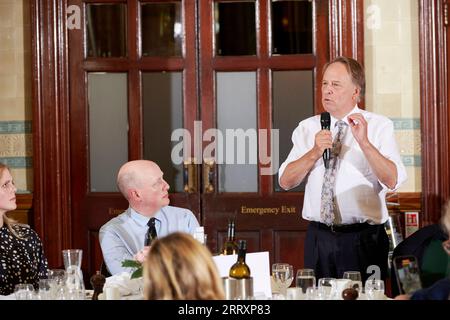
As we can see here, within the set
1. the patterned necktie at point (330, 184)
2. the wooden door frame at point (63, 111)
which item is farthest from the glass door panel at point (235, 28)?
the patterned necktie at point (330, 184)

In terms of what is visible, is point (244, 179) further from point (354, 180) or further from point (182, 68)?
point (354, 180)

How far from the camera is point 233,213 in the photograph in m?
5.48

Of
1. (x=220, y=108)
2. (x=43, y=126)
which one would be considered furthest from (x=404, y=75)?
(x=43, y=126)

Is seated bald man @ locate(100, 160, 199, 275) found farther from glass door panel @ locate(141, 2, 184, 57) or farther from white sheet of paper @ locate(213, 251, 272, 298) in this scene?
glass door panel @ locate(141, 2, 184, 57)

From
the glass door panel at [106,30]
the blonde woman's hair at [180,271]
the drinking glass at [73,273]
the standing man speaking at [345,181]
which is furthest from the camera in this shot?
the glass door panel at [106,30]

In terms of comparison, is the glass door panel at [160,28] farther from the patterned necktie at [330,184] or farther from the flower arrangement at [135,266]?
the flower arrangement at [135,266]

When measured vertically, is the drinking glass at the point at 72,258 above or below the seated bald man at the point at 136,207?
below

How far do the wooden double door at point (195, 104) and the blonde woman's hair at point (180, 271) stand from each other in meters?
3.32

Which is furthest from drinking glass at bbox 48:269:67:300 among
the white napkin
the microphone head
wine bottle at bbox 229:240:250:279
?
the microphone head

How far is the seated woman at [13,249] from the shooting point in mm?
3723

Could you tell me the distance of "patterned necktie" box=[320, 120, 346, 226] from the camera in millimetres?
4246

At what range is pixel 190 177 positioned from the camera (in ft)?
18.1
